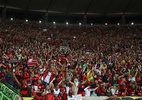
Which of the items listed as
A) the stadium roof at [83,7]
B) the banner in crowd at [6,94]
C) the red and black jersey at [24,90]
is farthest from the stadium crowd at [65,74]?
the stadium roof at [83,7]

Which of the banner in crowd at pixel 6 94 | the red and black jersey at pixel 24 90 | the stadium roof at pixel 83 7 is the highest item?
the stadium roof at pixel 83 7

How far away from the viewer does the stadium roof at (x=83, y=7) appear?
37781 mm

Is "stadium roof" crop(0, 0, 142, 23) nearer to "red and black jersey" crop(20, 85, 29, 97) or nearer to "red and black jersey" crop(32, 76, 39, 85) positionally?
"red and black jersey" crop(32, 76, 39, 85)

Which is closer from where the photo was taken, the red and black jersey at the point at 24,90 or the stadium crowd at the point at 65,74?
the red and black jersey at the point at 24,90

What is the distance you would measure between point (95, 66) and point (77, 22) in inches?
A: 967

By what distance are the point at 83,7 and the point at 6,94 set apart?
117 feet

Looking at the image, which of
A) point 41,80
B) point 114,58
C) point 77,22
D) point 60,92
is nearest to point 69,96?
point 60,92

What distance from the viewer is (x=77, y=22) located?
40.8m

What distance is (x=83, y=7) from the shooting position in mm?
39656

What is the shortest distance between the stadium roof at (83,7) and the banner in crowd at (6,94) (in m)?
33.2

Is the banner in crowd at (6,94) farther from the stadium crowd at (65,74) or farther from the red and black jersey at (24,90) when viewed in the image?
the red and black jersey at (24,90)

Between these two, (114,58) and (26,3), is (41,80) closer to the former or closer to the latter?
(114,58)

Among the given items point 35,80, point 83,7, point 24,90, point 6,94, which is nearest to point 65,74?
point 35,80

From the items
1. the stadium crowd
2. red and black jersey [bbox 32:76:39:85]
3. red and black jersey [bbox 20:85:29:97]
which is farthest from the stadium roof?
red and black jersey [bbox 20:85:29:97]
